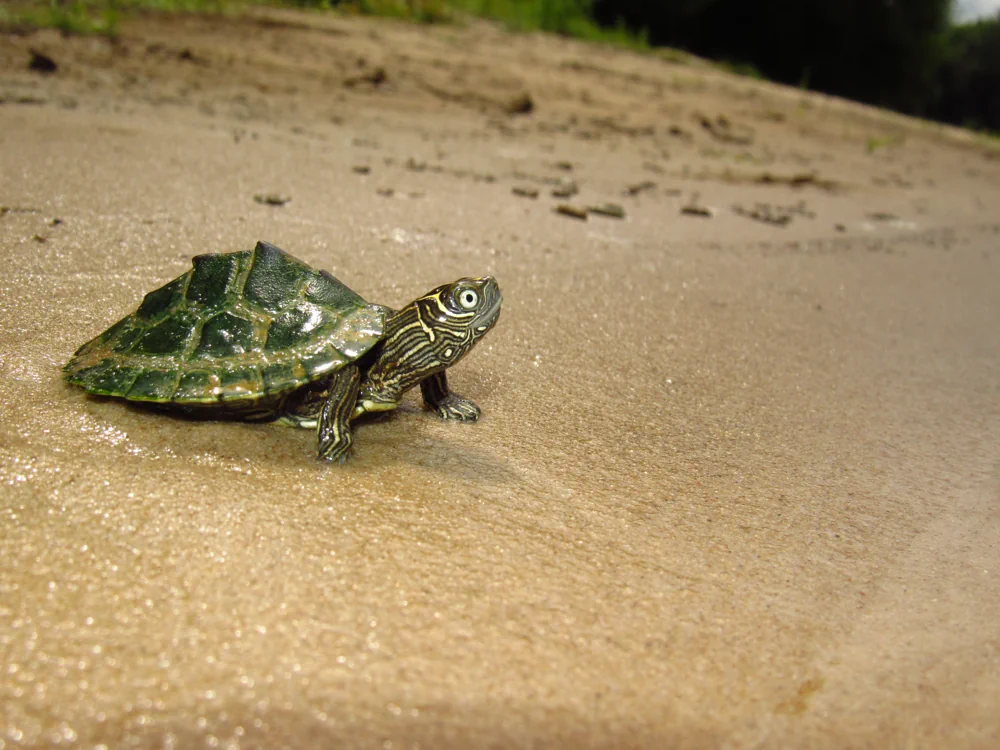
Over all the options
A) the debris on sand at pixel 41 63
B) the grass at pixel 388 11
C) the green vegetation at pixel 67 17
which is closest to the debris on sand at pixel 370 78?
the grass at pixel 388 11

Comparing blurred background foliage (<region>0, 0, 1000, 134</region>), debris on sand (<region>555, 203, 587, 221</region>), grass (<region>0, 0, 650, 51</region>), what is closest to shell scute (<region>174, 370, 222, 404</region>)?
debris on sand (<region>555, 203, 587, 221</region>)

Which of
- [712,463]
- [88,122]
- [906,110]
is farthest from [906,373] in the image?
[906,110]

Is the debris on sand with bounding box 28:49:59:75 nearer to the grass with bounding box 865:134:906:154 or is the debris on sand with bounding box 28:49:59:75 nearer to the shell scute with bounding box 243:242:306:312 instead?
the shell scute with bounding box 243:242:306:312

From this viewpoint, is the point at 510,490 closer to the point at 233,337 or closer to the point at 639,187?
the point at 233,337

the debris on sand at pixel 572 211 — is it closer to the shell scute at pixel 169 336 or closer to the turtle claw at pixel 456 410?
the turtle claw at pixel 456 410

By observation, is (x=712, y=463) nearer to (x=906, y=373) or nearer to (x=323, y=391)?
(x=323, y=391)

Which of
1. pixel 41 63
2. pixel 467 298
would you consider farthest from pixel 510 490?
pixel 41 63
